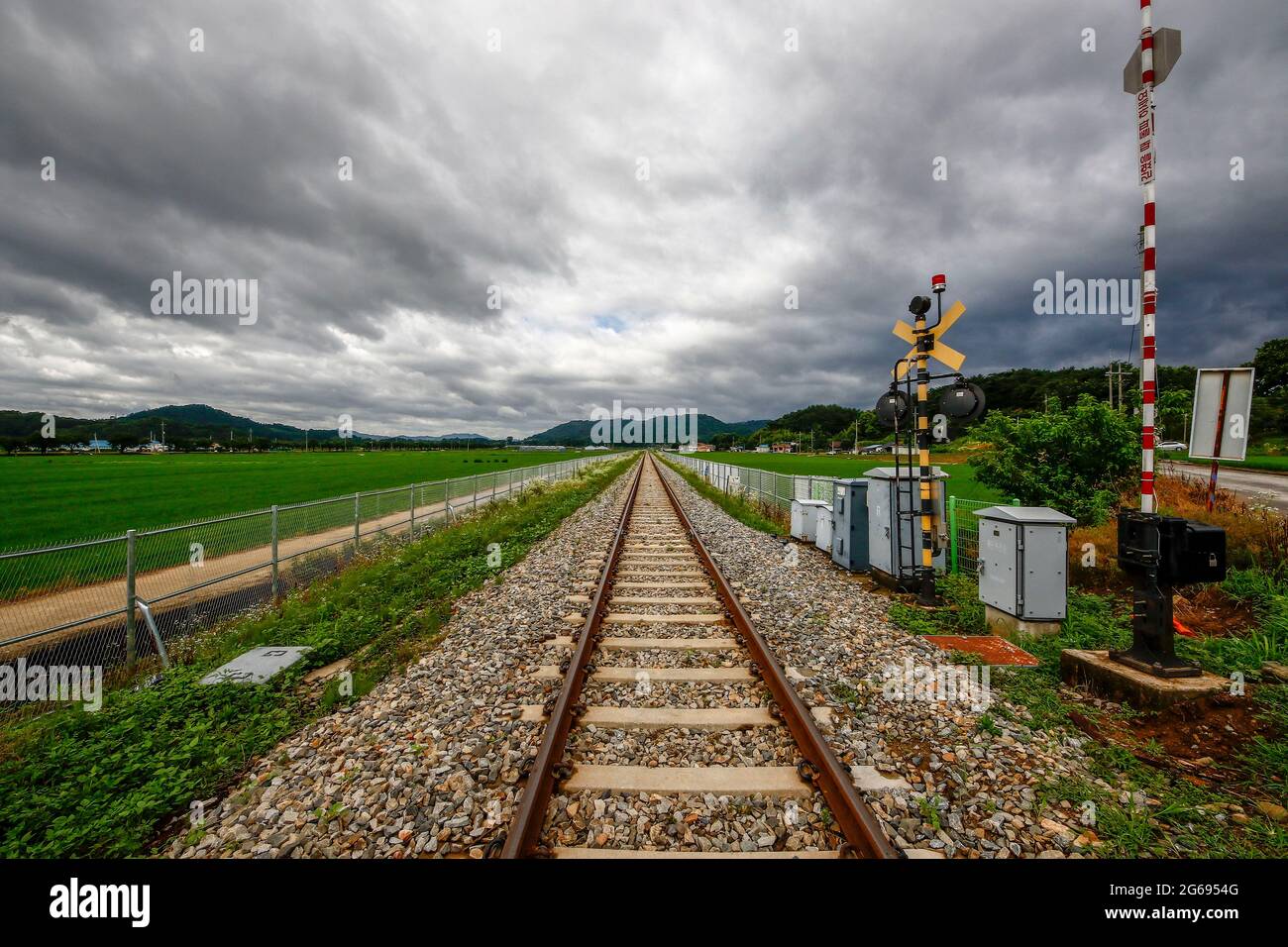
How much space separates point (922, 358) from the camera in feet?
21.5

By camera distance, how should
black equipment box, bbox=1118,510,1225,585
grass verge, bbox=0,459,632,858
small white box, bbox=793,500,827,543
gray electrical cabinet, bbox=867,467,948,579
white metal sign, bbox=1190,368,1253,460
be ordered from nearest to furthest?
grass verge, bbox=0,459,632,858 < black equipment box, bbox=1118,510,1225,585 < white metal sign, bbox=1190,368,1253,460 < gray electrical cabinet, bbox=867,467,948,579 < small white box, bbox=793,500,827,543

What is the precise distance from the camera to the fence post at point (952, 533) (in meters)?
7.67

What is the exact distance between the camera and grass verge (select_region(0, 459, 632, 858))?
292cm

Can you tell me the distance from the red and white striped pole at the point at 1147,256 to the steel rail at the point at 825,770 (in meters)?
3.46

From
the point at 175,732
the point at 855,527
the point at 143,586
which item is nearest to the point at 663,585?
the point at 855,527

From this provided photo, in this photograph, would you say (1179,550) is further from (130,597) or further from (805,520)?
(130,597)

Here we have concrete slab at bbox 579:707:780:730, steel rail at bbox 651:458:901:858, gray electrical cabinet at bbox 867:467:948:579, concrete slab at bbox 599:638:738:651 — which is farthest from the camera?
gray electrical cabinet at bbox 867:467:948:579

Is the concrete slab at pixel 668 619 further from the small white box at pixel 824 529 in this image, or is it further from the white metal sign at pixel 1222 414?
the white metal sign at pixel 1222 414

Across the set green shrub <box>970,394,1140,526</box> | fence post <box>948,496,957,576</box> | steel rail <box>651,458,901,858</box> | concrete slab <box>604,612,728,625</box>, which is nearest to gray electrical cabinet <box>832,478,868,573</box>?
fence post <box>948,496,957,576</box>

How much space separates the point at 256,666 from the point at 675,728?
461cm

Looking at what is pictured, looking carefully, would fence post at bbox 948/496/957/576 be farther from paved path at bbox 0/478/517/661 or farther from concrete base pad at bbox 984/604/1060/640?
paved path at bbox 0/478/517/661
